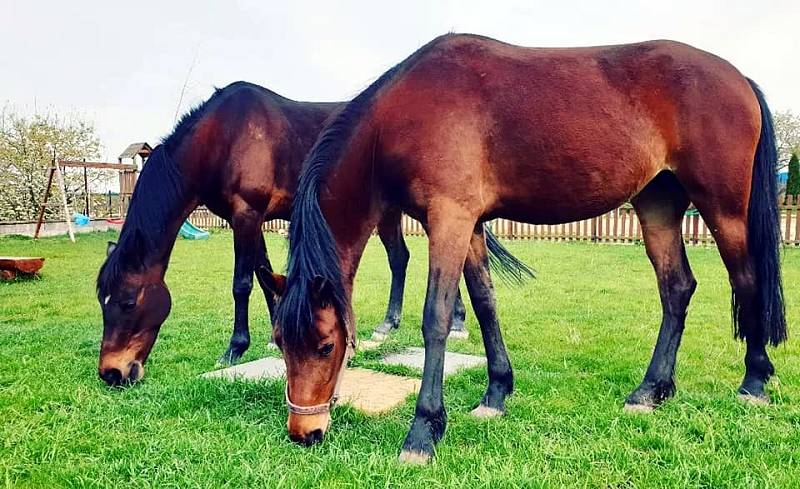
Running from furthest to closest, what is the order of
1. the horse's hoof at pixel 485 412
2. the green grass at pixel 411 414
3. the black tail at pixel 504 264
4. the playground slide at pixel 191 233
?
the playground slide at pixel 191 233, the black tail at pixel 504 264, the horse's hoof at pixel 485 412, the green grass at pixel 411 414

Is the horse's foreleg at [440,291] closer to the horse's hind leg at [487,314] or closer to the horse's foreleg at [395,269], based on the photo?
the horse's hind leg at [487,314]

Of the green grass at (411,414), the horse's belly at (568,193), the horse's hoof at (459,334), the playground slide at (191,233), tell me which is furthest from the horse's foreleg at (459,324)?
the playground slide at (191,233)

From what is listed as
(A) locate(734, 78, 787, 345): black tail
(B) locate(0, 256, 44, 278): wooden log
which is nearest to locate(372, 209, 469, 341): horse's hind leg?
(A) locate(734, 78, 787, 345): black tail

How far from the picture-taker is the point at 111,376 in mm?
3477

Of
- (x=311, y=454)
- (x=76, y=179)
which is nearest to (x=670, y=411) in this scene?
(x=311, y=454)

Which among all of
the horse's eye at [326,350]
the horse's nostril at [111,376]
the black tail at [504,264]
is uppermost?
the black tail at [504,264]

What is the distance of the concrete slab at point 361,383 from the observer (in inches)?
124

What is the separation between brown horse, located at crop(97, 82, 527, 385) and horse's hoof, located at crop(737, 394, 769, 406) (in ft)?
5.12

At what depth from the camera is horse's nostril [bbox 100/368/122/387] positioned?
3469 millimetres

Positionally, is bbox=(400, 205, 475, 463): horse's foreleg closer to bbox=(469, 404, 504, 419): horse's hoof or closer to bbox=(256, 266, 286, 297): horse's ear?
bbox=(469, 404, 504, 419): horse's hoof

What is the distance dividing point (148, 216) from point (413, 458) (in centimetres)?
251

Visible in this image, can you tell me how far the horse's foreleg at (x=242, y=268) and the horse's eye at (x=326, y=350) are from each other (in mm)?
1823

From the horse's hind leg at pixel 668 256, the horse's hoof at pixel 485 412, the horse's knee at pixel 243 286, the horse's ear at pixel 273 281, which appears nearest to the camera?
the horse's ear at pixel 273 281

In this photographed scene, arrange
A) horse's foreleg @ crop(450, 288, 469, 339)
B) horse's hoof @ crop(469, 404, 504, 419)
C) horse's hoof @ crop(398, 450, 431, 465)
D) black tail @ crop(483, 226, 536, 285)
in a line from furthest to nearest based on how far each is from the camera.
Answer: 1. horse's foreleg @ crop(450, 288, 469, 339)
2. black tail @ crop(483, 226, 536, 285)
3. horse's hoof @ crop(469, 404, 504, 419)
4. horse's hoof @ crop(398, 450, 431, 465)
